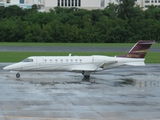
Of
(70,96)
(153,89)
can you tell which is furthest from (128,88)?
(70,96)

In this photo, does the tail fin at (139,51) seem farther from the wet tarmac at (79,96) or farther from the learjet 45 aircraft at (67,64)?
the wet tarmac at (79,96)

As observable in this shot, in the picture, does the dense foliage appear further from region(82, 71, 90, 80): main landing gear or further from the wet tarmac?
region(82, 71, 90, 80): main landing gear

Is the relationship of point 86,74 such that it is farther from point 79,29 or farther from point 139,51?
point 79,29

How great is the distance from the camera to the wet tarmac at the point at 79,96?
24.2m

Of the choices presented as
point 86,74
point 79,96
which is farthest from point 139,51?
point 79,96

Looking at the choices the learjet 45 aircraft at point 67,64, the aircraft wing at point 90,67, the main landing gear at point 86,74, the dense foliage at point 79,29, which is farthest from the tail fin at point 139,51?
the dense foliage at point 79,29

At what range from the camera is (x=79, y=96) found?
30.4m

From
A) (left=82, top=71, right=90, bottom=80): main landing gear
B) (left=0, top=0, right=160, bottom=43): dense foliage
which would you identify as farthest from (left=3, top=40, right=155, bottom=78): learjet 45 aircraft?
(left=0, top=0, right=160, bottom=43): dense foliage

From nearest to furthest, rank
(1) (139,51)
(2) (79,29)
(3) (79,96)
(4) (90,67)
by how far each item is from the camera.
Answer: (3) (79,96), (4) (90,67), (1) (139,51), (2) (79,29)

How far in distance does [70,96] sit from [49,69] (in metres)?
11.3

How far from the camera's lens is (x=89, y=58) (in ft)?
136

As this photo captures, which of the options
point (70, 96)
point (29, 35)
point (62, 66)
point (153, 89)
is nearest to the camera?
point (70, 96)

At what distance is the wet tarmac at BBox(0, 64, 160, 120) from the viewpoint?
79.4ft

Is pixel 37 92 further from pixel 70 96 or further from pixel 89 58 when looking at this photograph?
pixel 89 58
